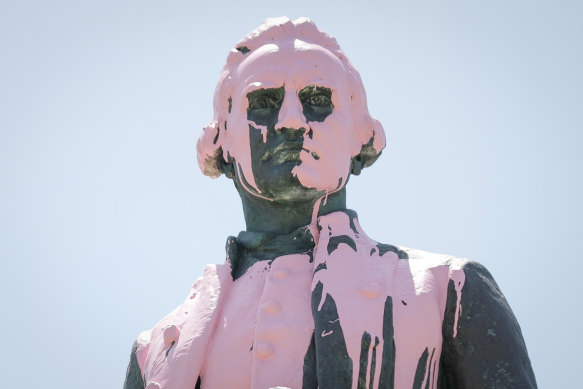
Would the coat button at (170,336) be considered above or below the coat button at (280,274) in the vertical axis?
below

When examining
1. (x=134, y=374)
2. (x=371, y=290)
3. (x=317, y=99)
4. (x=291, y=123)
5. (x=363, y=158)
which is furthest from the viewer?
(x=363, y=158)

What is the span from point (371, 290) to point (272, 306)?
0.61 metres

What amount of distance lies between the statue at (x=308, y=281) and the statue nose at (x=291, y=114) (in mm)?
10

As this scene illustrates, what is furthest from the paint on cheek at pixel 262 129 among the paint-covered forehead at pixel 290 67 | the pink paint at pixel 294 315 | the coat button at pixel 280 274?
the coat button at pixel 280 274

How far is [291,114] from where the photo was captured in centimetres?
594

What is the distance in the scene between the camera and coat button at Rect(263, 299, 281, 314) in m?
5.43

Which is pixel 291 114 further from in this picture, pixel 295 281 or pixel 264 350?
pixel 264 350

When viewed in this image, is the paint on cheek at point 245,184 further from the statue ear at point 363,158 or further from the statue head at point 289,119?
the statue ear at point 363,158

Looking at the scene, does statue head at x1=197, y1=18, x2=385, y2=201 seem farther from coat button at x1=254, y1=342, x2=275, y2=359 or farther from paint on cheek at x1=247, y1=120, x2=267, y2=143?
coat button at x1=254, y1=342, x2=275, y2=359

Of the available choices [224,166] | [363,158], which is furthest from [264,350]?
[363,158]

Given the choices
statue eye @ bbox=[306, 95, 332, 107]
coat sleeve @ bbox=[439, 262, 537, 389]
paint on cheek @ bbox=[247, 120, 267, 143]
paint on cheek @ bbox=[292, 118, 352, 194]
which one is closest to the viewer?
coat sleeve @ bbox=[439, 262, 537, 389]

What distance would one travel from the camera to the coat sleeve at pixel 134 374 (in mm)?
5949

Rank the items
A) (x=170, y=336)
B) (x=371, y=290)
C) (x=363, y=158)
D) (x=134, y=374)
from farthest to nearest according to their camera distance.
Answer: (x=363, y=158) < (x=134, y=374) < (x=170, y=336) < (x=371, y=290)

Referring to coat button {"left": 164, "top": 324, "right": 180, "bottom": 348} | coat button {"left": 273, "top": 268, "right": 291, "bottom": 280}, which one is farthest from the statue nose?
coat button {"left": 164, "top": 324, "right": 180, "bottom": 348}
